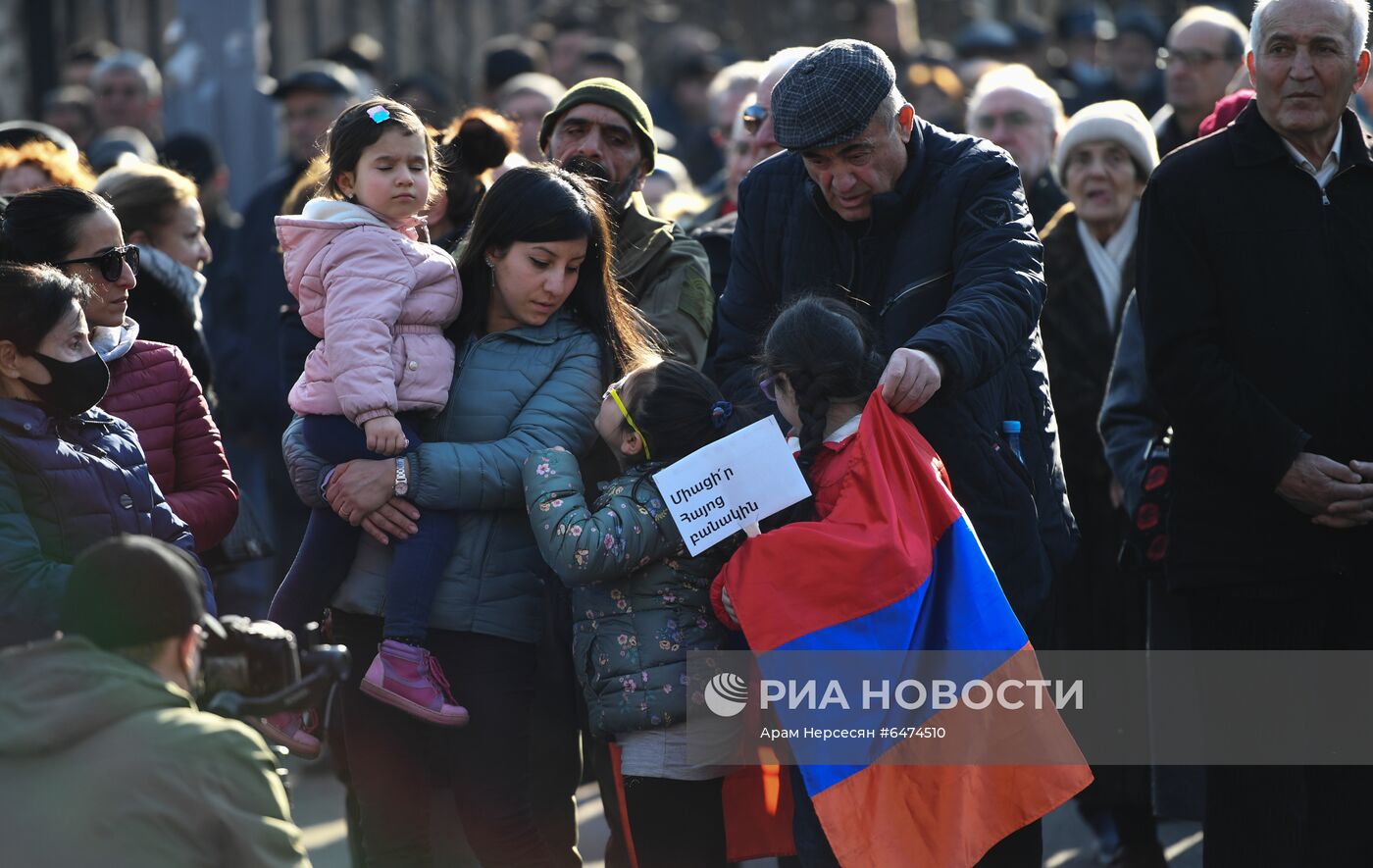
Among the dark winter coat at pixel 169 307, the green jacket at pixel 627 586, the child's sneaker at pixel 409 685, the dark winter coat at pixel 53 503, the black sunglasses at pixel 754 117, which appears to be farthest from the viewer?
the black sunglasses at pixel 754 117

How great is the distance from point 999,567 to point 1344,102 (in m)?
1.49

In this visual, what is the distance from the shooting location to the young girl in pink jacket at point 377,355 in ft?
14.5

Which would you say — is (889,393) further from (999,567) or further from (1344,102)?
(1344,102)

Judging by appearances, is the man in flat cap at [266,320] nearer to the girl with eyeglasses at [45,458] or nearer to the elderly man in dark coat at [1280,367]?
the girl with eyeglasses at [45,458]

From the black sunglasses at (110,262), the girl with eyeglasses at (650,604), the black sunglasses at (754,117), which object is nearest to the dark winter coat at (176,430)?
the black sunglasses at (110,262)

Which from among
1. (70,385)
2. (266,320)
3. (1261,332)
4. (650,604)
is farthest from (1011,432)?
(266,320)

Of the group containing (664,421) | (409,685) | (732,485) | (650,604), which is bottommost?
(409,685)

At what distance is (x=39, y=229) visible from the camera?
15.1ft

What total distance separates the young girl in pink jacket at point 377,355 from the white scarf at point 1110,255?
2507mm

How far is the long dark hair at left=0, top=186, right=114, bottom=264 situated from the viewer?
15.1 feet

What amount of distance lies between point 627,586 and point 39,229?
1665mm

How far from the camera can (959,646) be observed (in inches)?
164

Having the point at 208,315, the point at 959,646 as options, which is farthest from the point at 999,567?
the point at 208,315

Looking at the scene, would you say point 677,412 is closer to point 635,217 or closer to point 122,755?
point 635,217
